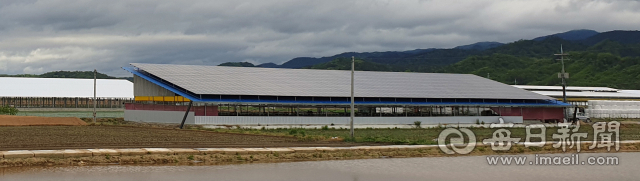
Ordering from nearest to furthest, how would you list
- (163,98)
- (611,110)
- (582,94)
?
(163,98) → (611,110) → (582,94)

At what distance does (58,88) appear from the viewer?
98.1 metres

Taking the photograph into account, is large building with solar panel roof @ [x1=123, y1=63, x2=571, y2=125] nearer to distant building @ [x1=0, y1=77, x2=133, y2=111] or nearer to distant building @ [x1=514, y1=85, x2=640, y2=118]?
distant building @ [x1=514, y1=85, x2=640, y2=118]

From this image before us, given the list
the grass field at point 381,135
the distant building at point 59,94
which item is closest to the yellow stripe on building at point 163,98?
the grass field at point 381,135

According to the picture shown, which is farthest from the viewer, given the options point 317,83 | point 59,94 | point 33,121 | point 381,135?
point 59,94

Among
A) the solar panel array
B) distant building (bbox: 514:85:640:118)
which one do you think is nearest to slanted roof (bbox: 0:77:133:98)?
the solar panel array

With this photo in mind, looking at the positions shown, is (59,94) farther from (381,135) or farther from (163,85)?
(381,135)

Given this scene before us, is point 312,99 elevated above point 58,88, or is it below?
below

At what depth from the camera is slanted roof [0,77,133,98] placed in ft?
308

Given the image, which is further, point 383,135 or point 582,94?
point 582,94

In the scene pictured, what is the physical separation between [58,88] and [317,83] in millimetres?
49759

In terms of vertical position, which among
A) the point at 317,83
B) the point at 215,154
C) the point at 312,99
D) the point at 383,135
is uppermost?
the point at 317,83

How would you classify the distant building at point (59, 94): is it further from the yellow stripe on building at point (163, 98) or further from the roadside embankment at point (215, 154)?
the roadside embankment at point (215, 154)

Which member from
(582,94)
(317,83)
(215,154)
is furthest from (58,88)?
(215,154)

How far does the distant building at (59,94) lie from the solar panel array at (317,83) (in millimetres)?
36946
